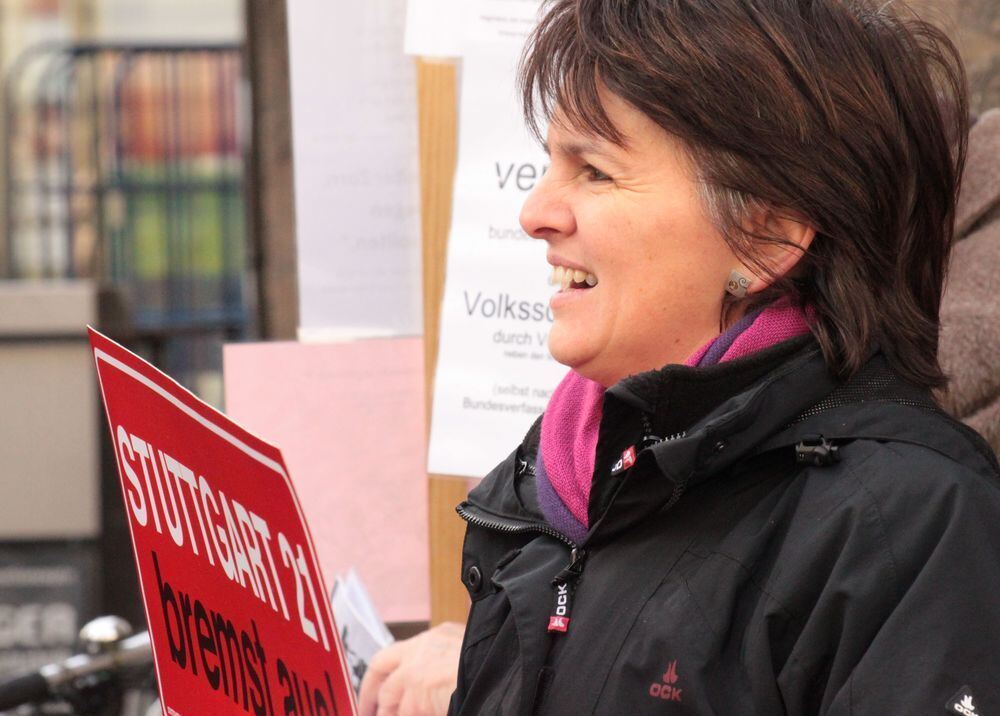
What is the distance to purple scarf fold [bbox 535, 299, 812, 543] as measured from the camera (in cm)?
157

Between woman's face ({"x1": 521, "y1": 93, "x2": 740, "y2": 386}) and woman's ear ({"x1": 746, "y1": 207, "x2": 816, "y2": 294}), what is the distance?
0.03 m

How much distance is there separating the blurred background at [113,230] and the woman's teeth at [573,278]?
1.97ft

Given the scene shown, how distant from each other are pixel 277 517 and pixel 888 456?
0.57 meters

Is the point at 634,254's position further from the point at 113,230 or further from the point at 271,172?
the point at 113,230

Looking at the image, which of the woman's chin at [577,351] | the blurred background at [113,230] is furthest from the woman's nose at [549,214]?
the blurred background at [113,230]

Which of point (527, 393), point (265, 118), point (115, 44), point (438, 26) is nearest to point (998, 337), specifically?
point (527, 393)

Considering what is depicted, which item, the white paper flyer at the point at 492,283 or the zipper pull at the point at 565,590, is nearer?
the zipper pull at the point at 565,590

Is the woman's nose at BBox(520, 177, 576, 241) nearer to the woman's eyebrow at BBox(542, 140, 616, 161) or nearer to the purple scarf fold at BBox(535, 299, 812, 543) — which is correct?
the woman's eyebrow at BBox(542, 140, 616, 161)

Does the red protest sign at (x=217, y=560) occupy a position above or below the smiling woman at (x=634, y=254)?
below

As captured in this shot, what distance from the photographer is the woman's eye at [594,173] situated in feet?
5.40

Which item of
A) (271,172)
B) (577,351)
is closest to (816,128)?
(577,351)

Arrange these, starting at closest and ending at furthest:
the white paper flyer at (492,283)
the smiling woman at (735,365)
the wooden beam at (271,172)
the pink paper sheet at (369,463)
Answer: the smiling woman at (735,365) → the white paper flyer at (492,283) → the pink paper sheet at (369,463) → the wooden beam at (271,172)

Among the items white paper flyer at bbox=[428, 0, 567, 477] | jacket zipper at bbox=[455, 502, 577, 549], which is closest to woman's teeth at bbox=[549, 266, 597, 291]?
jacket zipper at bbox=[455, 502, 577, 549]

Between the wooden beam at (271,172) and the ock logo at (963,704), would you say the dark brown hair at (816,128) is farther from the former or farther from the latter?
the wooden beam at (271,172)
